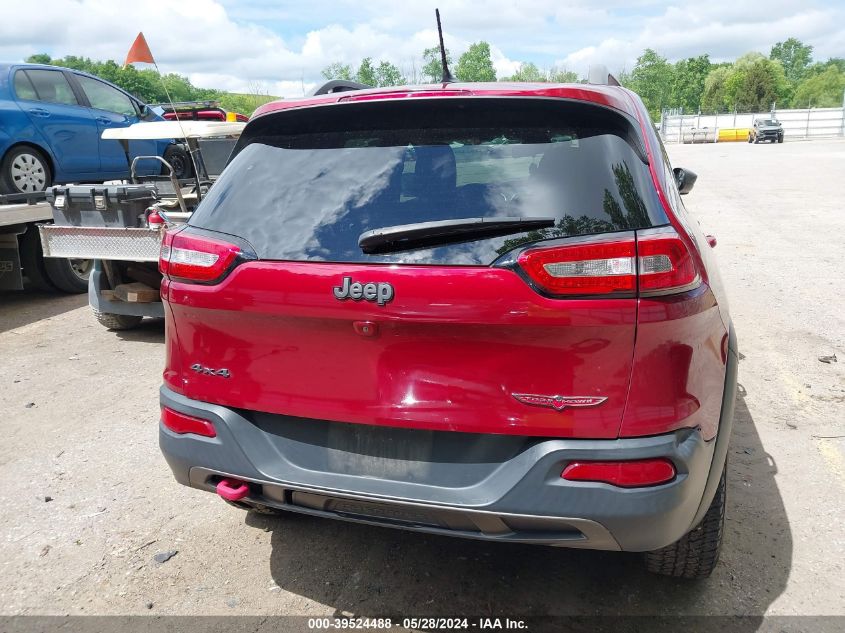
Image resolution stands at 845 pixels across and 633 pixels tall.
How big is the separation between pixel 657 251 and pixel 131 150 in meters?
9.10

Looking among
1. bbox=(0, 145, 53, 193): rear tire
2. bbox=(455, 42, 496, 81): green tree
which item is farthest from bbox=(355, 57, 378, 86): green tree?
bbox=(0, 145, 53, 193): rear tire

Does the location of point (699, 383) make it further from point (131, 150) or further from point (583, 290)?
point (131, 150)

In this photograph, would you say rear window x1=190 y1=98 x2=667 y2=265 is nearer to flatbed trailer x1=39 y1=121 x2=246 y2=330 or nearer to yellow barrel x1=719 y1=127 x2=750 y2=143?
flatbed trailer x1=39 y1=121 x2=246 y2=330

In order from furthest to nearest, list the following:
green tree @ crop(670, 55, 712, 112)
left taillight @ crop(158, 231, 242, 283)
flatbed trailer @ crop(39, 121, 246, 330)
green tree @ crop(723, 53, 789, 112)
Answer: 1. green tree @ crop(670, 55, 712, 112)
2. green tree @ crop(723, 53, 789, 112)
3. flatbed trailer @ crop(39, 121, 246, 330)
4. left taillight @ crop(158, 231, 242, 283)

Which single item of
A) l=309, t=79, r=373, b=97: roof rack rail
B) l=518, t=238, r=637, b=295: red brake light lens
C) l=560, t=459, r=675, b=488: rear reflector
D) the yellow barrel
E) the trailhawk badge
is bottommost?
the yellow barrel

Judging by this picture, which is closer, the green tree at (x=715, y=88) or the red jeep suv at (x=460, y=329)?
the red jeep suv at (x=460, y=329)

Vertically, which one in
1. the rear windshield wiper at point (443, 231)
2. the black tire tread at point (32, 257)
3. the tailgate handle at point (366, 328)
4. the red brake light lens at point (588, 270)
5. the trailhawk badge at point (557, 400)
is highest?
the rear windshield wiper at point (443, 231)

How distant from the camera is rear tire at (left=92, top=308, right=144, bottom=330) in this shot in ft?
21.1

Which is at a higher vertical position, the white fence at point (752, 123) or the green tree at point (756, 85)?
the green tree at point (756, 85)

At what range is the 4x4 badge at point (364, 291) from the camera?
6.86 feet

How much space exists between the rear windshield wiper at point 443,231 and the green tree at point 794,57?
168047mm

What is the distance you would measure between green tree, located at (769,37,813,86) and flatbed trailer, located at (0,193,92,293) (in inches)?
6499

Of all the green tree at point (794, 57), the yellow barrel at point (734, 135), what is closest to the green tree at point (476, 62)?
the yellow barrel at point (734, 135)

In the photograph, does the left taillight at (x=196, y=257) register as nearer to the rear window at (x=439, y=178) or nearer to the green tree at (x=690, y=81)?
the rear window at (x=439, y=178)
